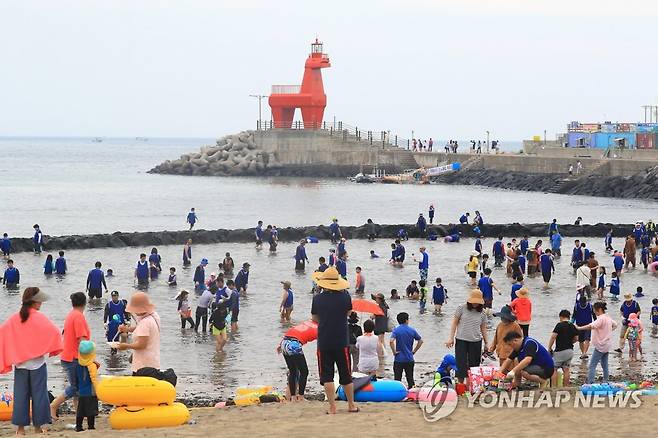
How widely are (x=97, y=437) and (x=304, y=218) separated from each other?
41.5m

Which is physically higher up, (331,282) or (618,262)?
(331,282)

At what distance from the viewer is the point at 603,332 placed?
45.3 ft

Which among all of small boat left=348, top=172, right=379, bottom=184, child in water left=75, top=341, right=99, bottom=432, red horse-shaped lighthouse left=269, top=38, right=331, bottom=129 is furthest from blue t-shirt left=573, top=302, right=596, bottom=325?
red horse-shaped lighthouse left=269, top=38, right=331, bottom=129

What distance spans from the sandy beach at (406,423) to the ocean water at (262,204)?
115 ft

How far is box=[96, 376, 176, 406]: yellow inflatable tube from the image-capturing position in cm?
990

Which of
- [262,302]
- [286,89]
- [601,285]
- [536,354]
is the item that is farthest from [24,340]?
[286,89]

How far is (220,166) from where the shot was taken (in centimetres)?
8900

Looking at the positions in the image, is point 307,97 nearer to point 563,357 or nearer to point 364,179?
point 364,179

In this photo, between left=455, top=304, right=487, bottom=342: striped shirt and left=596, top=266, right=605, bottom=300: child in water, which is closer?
left=455, top=304, right=487, bottom=342: striped shirt

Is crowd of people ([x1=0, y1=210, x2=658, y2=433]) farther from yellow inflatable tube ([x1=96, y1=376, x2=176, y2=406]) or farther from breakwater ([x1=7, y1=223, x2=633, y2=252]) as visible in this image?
breakwater ([x1=7, y1=223, x2=633, y2=252])

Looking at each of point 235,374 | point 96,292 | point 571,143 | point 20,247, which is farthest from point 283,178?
point 235,374

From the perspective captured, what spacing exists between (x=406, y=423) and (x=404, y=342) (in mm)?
3278

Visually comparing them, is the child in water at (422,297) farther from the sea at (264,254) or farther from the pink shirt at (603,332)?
the pink shirt at (603,332)

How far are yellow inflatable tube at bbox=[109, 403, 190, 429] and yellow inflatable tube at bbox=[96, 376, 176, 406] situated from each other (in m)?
0.06
